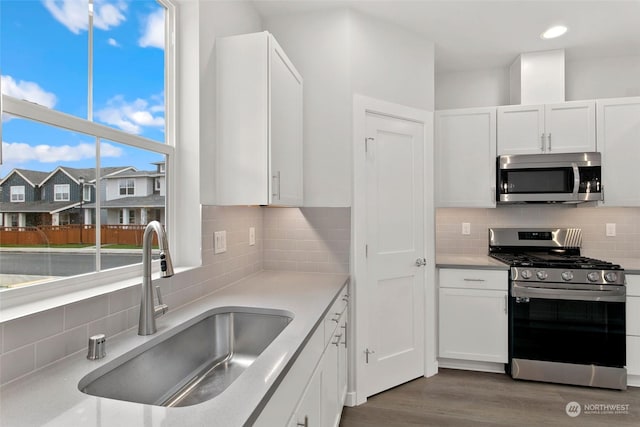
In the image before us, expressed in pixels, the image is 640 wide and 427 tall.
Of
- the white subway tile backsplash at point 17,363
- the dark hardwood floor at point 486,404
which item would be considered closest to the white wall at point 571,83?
the dark hardwood floor at point 486,404

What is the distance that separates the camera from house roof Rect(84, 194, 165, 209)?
135cm

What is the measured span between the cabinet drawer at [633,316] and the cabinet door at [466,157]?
3.88ft

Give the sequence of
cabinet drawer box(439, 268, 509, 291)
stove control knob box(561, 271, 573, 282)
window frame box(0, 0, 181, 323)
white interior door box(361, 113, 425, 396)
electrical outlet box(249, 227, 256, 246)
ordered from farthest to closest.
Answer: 1. cabinet drawer box(439, 268, 509, 291)
2. stove control knob box(561, 271, 573, 282)
3. white interior door box(361, 113, 425, 396)
4. electrical outlet box(249, 227, 256, 246)
5. window frame box(0, 0, 181, 323)

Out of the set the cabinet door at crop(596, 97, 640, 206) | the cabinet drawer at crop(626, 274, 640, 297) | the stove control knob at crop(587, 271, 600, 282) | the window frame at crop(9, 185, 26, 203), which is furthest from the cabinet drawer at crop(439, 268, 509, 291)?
the window frame at crop(9, 185, 26, 203)

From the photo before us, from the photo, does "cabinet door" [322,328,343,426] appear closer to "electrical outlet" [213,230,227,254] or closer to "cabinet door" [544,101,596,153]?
"electrical outlet" [213,230,227,254]

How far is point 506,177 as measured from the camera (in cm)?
298

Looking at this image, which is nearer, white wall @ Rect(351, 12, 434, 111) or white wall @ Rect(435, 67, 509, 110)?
white wall @ Rect(351, 12, 434, 111)

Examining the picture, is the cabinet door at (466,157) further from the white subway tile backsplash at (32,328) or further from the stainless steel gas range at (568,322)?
the white subway tile backsplash at (32,328)

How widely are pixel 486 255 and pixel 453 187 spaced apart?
770 millimetres

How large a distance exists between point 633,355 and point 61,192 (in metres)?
3.66

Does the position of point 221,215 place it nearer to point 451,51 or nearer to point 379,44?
point 379,44

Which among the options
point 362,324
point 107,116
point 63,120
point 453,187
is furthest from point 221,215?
point 453,187

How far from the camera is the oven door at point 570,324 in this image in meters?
2.55

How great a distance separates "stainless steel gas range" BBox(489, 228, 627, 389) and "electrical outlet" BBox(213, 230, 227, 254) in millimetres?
2179
